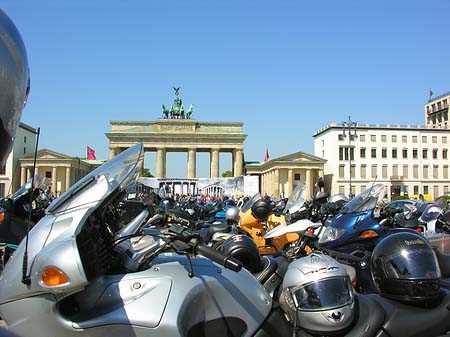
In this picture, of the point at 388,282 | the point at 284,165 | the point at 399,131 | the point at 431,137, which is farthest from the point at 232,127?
the point at 388,282

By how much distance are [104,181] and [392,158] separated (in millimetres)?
81194

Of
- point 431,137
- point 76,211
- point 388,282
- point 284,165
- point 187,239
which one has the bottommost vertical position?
point 388,282

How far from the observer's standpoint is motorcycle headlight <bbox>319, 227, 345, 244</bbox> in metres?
4.59

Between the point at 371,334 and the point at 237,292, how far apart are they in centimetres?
91

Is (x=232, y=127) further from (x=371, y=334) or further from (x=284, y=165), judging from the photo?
(x=371, y=334)

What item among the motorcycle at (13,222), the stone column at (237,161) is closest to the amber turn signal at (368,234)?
the motorcycle at (13,222)

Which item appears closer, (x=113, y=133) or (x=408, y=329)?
(x=408, y=329)

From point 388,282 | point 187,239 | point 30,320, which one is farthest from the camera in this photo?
point 388,282

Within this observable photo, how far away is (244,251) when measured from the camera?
120 inches

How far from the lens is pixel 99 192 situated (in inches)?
76.9

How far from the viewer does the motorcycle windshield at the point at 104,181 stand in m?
1.95

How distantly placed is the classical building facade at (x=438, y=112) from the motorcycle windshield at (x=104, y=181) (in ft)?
305

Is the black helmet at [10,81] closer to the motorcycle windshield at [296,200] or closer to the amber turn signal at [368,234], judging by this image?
the amber turn signal at [368,234]

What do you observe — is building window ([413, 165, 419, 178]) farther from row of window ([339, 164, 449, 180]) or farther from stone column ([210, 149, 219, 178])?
stone column ([210, 149, 219, 178])
